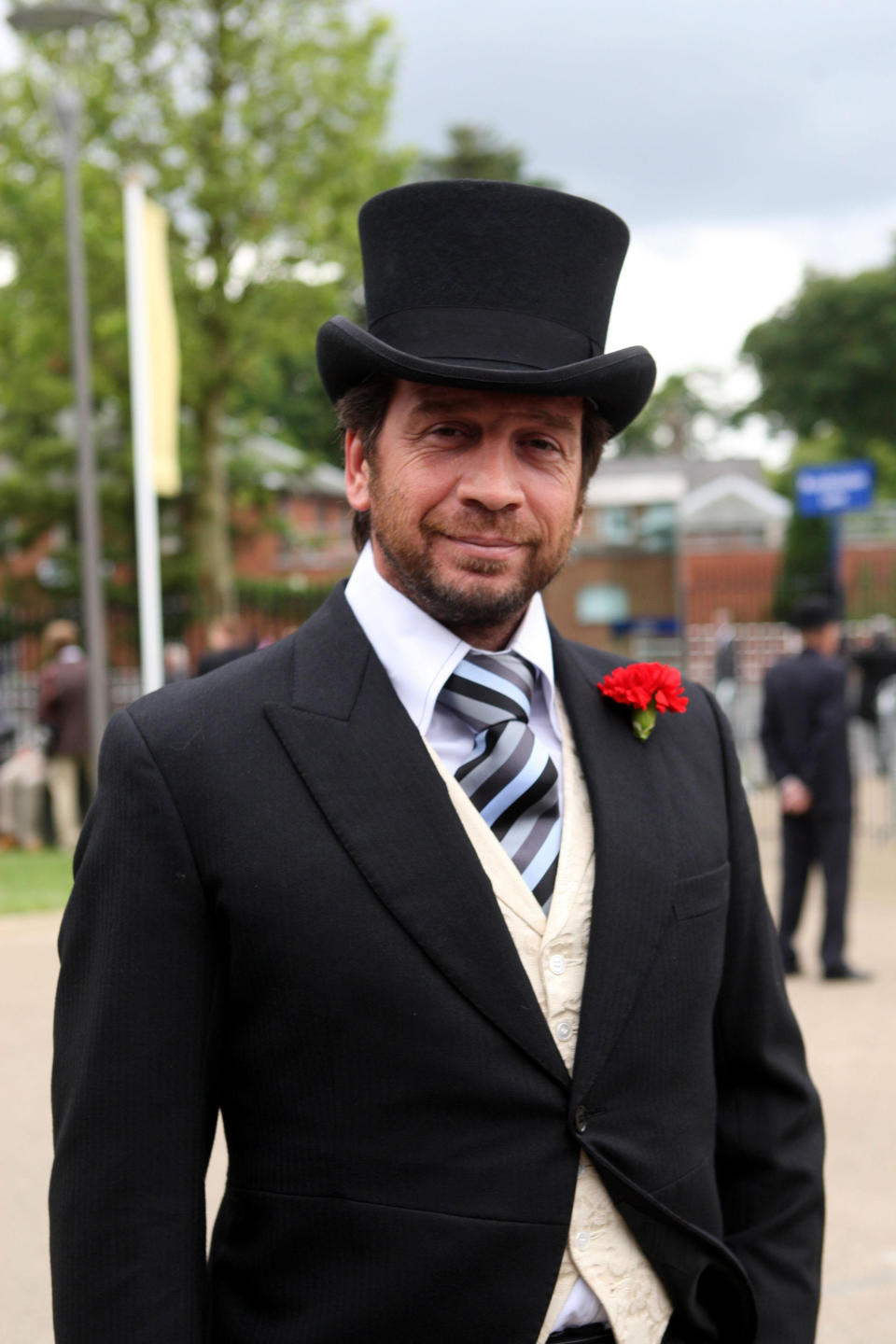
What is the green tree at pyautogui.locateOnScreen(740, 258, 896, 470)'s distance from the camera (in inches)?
1853

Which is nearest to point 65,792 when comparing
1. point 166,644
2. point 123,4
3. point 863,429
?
point 166,644

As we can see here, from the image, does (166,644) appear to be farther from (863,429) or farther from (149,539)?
(863,429)

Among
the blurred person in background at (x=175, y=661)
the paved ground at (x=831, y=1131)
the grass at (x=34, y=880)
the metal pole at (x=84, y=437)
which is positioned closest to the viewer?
the paved ground at (x=831, y=1131)

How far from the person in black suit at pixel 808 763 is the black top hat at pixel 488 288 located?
6.53m

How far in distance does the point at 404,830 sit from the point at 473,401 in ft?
1.76

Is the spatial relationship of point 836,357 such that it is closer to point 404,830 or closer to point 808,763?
point 808,763

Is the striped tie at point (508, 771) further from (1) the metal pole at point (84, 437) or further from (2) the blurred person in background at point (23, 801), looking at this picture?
(2) the blurred person in background at point (23, 801)

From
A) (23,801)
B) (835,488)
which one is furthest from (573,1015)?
(23,801)

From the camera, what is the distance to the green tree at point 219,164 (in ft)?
72.9

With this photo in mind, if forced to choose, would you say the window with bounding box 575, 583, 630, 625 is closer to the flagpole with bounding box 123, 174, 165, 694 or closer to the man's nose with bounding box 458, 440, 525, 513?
the flagpole with bounding box 123, 174, 165, 694

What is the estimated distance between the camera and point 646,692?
211 cm

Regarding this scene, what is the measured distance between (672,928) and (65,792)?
492 inches

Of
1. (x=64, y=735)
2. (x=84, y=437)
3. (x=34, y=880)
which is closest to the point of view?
(x=34, y=880)

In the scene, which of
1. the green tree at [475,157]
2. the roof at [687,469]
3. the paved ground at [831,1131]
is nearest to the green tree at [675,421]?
the roof at [687,469]
